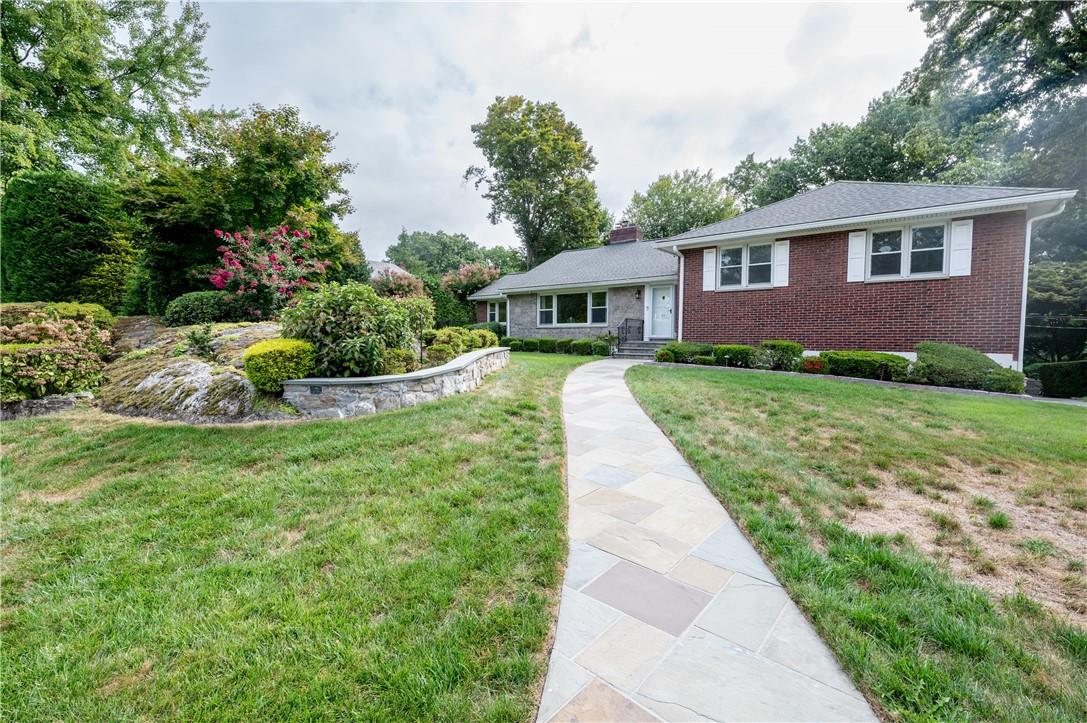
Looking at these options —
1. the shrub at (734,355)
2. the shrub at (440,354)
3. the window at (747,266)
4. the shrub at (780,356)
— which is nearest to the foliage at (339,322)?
the shrub at (440,354)

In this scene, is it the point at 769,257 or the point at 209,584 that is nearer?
the point at 209,584

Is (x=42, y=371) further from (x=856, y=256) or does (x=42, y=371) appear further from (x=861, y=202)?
(x=861, y=202)

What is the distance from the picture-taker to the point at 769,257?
413 inches

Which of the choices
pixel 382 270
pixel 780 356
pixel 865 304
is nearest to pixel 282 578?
pixel 780 356

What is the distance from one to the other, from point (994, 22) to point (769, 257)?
9946mm

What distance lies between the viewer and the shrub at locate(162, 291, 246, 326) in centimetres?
851

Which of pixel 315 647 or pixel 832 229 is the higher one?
pixel 832 229

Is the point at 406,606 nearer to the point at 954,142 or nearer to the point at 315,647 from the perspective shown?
the point at 315,647

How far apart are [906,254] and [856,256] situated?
889mm

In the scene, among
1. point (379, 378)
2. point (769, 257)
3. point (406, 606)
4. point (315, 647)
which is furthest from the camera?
point (769, 257)

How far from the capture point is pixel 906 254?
8922 mm

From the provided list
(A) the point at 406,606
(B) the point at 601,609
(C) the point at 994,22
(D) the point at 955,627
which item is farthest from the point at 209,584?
(C) the point at 994,22

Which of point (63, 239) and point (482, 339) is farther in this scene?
point (63, 239)

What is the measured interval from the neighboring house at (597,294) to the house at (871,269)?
2114 millimetres
